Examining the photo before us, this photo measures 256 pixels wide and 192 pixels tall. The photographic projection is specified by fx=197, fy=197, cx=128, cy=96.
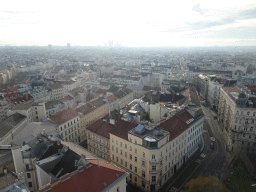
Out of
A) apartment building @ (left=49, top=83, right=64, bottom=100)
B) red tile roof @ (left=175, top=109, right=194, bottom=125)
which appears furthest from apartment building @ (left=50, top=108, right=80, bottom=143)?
apartment building @ (left=49, top=83, right=64, bottom=100)

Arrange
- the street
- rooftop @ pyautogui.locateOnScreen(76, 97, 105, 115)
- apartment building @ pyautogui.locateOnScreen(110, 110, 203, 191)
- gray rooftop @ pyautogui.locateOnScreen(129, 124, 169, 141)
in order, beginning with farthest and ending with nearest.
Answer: rooftop @ pyautogui.locateOnScreen(76, 97, 105, 115), the street, gray rooftop @ pyautogui.locateOnScreen(129, 124, 169, 141), apartment building @ pyautogui.locateOnScreen(110, 110, 203, 191)

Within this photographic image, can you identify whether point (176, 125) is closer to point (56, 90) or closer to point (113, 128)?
point (113, 128)

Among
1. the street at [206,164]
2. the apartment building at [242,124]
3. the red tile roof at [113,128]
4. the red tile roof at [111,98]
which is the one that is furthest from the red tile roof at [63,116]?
the apartment building at [242,124]

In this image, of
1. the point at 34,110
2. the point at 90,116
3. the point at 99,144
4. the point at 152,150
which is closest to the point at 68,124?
the point at 90,116

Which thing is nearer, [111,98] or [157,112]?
[157,112]

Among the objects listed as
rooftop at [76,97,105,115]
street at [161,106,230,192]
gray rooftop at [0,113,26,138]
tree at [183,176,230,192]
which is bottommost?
street at [161,106,230,192]

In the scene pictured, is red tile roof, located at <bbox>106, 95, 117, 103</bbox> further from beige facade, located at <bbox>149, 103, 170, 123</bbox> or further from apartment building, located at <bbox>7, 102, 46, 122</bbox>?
beige facade, located at <bbox>149, 103, 170, 123</bbox>

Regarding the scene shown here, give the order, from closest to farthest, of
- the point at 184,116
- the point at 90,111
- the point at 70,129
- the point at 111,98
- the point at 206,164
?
the point at 206,164
the point at 184,116
the point at 70,129
the point at 90,111
the point at 111,98
